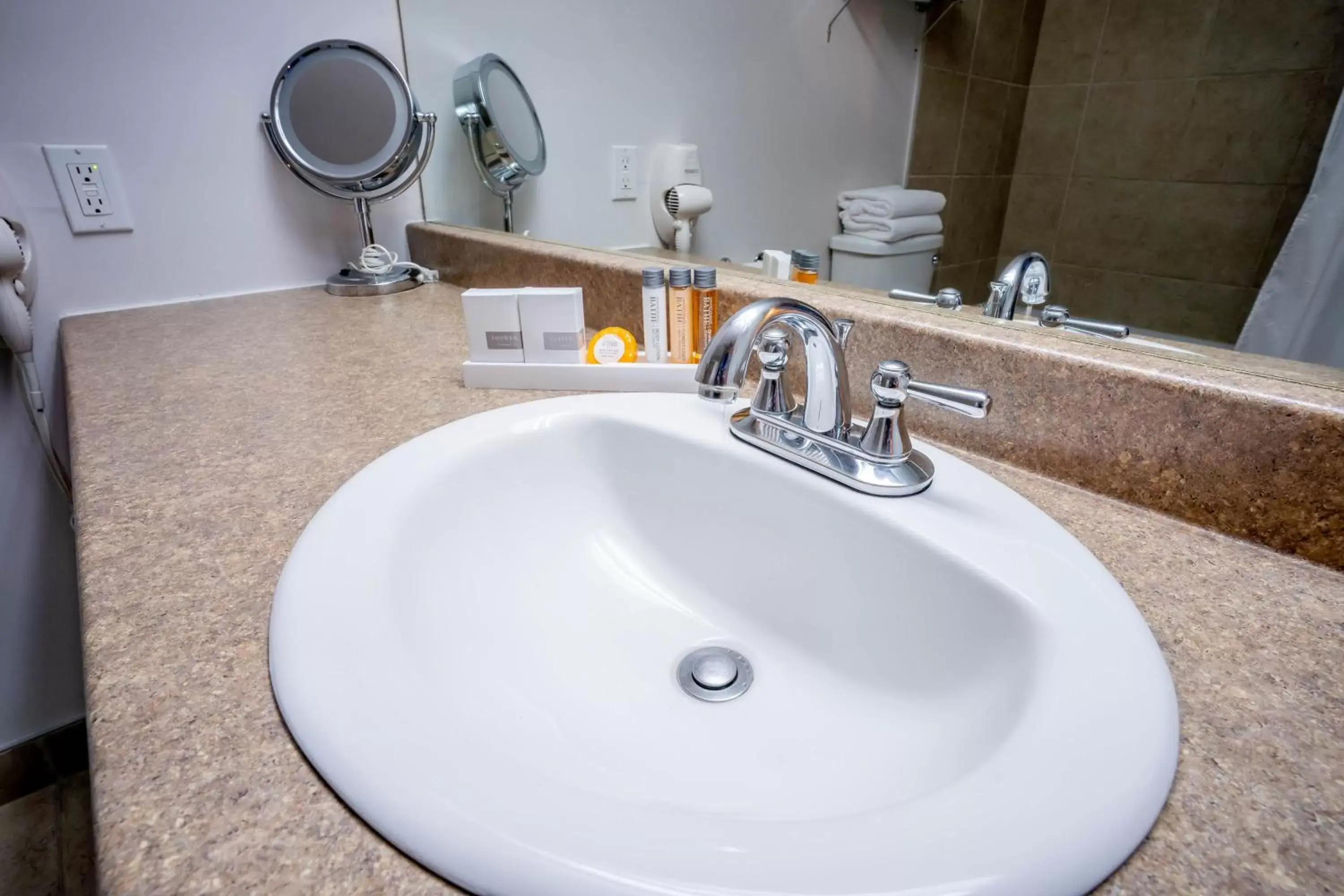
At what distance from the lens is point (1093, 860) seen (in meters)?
0.24

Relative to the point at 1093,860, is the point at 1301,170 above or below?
above

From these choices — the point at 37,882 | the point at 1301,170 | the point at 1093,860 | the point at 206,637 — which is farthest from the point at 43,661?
Answer: the point at 1301,170

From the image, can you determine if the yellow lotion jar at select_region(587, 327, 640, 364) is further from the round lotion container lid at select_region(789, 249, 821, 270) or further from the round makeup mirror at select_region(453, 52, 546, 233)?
the round makeup mirror at select_region(453, 52, 546, 233)

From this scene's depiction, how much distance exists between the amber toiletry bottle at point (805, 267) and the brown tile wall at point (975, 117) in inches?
6.2

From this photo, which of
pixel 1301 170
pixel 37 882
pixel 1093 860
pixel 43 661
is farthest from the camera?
pixel 43 661

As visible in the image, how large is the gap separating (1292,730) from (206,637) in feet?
1.83

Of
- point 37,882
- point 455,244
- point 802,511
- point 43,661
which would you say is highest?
point 455,244

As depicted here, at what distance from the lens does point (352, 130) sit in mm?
1194

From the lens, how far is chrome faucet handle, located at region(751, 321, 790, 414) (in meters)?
0.54

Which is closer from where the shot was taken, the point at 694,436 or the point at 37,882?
the point at 694,436

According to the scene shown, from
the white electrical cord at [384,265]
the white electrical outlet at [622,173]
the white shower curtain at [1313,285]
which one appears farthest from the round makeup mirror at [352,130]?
the white shower curtain at [1313,285]

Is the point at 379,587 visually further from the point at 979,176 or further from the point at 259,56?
the point at 259,56

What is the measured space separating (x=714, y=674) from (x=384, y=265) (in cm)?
109

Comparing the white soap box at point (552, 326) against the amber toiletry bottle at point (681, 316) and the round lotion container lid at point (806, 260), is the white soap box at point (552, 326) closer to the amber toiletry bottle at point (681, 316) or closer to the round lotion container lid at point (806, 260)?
the amber toiletry bottle at point (681, 316)
